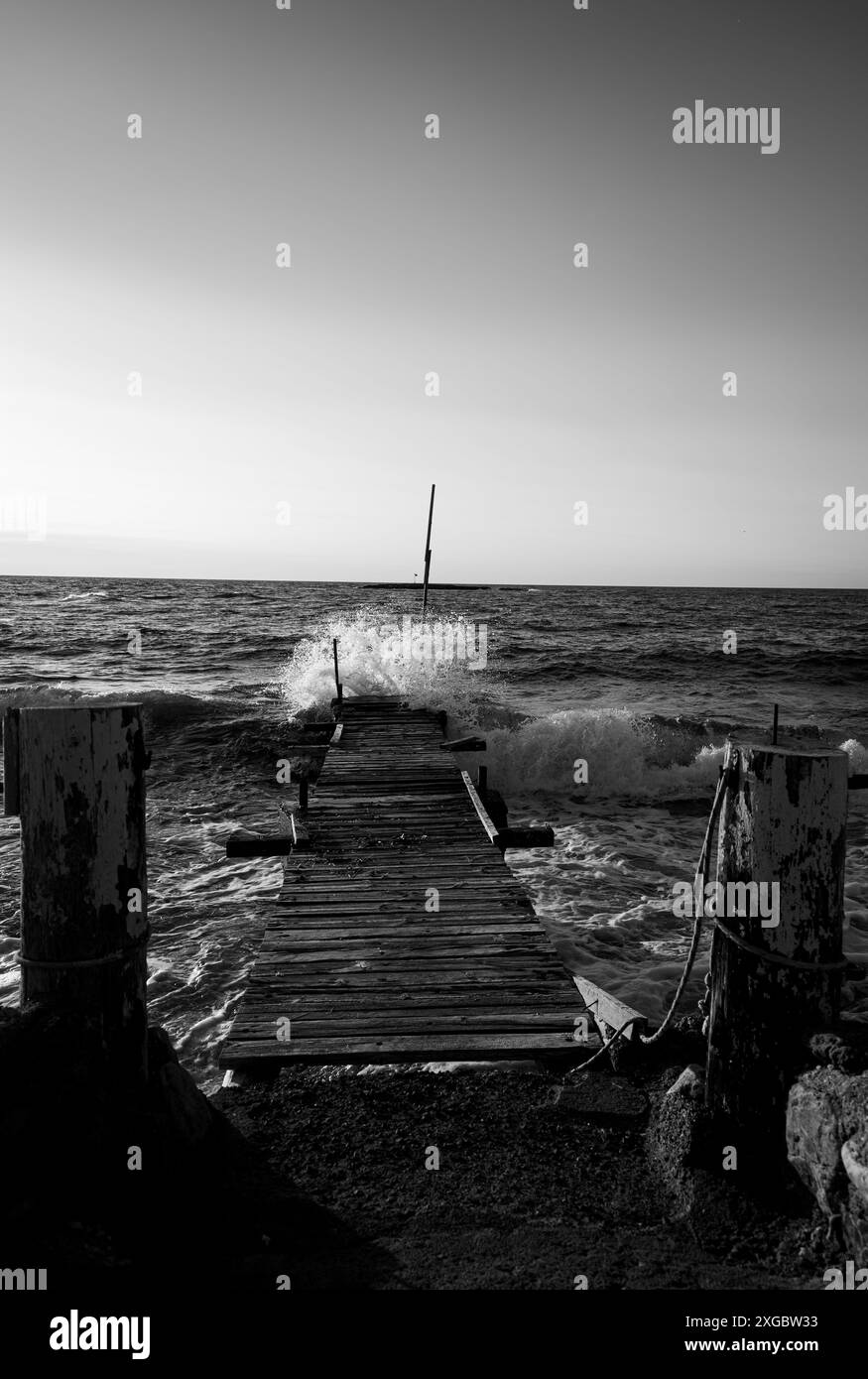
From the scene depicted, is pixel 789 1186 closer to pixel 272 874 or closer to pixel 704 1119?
pixel 704 1119

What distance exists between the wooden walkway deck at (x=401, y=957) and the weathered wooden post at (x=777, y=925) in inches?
56.8

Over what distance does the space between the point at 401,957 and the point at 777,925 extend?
3153mm

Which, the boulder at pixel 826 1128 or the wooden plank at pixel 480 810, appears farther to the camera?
the wooden plank at pixel 480 810

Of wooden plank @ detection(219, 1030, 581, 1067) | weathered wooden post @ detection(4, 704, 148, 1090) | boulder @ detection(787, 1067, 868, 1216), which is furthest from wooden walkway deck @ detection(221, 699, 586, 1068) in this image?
boulder @ detection(787, 1067, 868, 1216)

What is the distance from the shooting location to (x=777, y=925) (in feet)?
11.2

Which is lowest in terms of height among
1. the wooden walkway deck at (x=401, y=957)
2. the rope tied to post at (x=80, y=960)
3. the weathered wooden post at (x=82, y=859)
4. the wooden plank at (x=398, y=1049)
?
the wooden plank at (x=398, y=1049)

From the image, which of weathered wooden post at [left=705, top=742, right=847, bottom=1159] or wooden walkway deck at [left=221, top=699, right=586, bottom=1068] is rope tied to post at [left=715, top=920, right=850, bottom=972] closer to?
weathered wooden post at [left=705, top=742, right=847, bottom=1159]

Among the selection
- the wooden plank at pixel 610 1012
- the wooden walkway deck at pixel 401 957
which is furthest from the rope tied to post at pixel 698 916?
the wooden walkway deck at pixel 401 957

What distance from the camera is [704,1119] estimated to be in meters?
3.61

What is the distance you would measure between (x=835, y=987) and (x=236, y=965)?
548 centimetres

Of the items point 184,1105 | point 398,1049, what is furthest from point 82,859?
point 398,1049

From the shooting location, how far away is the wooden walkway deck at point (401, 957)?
4.85 metres

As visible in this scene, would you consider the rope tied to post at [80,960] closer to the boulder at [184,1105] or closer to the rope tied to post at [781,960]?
the boulder at [184,1105]
